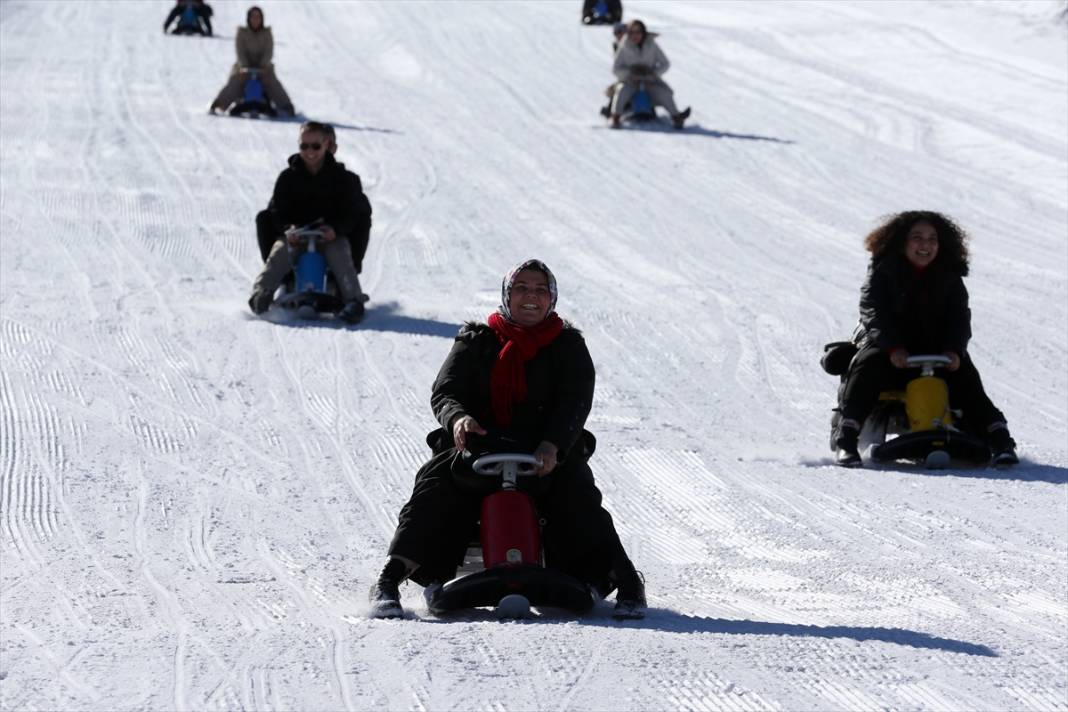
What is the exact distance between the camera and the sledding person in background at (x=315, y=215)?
37.6 ft

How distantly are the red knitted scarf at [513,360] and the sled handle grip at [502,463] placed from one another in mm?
157

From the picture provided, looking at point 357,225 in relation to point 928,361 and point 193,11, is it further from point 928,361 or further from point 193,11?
point 193,11

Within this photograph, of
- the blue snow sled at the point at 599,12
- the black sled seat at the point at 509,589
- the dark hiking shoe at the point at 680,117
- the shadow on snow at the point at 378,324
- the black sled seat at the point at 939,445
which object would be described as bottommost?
the shadow on snow at the point at 378,324

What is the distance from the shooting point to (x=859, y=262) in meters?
14.7

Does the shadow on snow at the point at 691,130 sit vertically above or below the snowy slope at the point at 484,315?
above

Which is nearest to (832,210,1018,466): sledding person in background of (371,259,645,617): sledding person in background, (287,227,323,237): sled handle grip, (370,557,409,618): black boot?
(371,259,645,617): sledding person in background

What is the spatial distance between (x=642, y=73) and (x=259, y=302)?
10355 millimetres

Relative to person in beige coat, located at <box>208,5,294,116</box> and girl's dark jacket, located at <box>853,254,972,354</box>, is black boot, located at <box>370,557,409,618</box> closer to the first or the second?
girl's dark jacket, located at <box>853,254,972,354</box>

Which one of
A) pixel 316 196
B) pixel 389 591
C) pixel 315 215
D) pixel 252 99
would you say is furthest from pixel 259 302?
pixel 252 99

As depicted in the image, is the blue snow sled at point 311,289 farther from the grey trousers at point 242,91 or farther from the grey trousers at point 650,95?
the grey trousers at point 650,95

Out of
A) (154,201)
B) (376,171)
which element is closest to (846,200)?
(376,171)

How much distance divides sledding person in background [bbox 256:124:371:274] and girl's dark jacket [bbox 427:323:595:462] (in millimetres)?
5830

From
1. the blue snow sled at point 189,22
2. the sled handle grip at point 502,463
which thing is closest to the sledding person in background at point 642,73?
the blue snow sled at point 189,22

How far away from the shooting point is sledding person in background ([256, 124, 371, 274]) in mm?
11555
